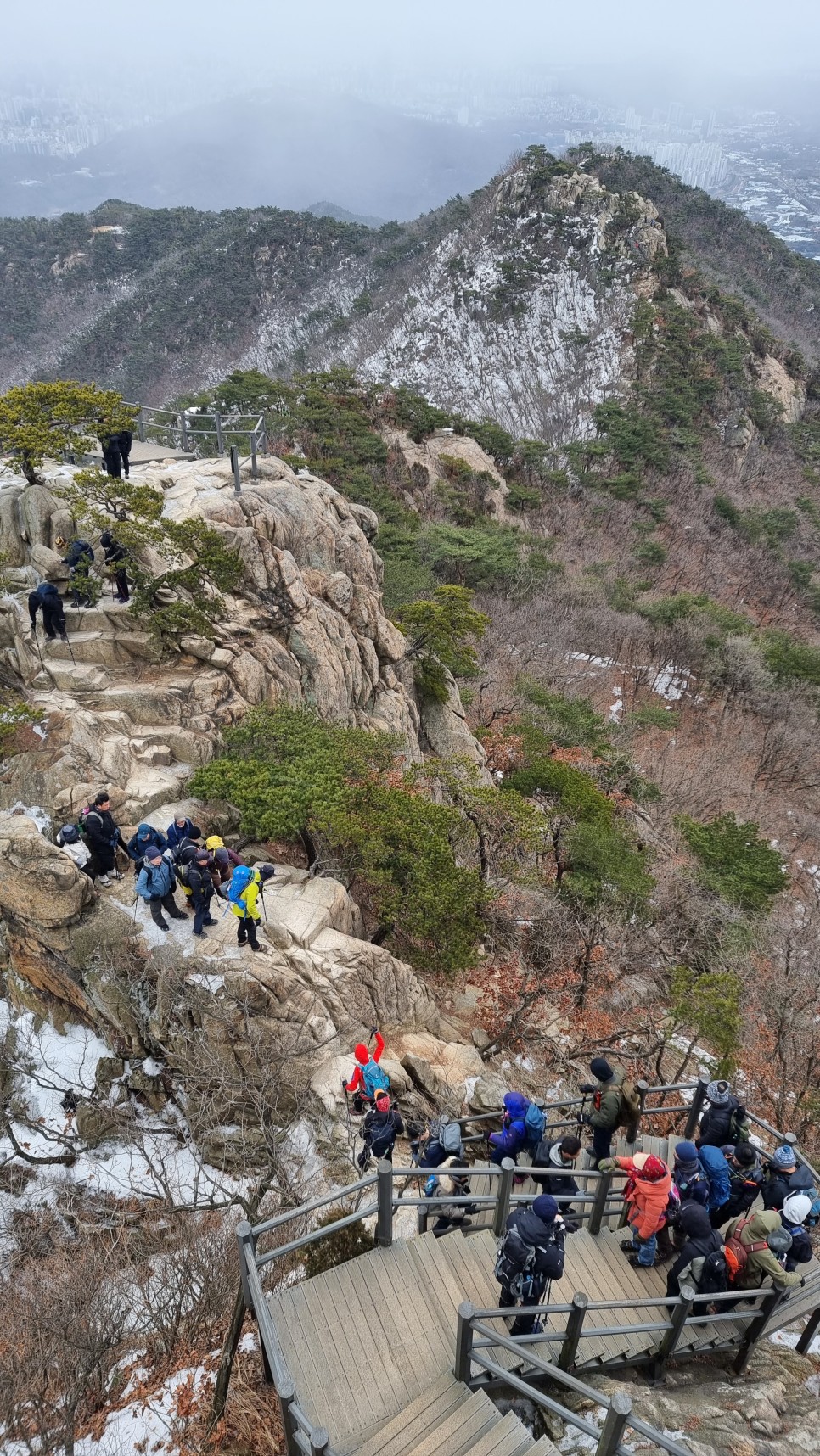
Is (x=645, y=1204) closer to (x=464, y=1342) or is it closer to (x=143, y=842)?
(x=464, y=1342)

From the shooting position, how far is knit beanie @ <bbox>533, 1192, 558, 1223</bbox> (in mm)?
6082

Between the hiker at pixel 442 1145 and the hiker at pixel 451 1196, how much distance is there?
11 centimetres

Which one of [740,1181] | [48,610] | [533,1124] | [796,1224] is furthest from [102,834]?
[796,1224]

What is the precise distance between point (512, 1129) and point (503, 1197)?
798 millimetres

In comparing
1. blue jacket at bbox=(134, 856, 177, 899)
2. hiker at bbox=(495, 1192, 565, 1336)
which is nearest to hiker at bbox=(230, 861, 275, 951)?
blue jacket at bbox=(134, 856, 177, 899)

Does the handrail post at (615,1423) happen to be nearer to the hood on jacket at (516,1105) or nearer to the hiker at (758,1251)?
the hiker at (758,1251)

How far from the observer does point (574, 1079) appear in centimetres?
1436

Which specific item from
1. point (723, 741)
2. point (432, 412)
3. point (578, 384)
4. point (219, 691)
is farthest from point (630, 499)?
point (219, 691)

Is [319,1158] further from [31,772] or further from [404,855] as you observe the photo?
[31,772]

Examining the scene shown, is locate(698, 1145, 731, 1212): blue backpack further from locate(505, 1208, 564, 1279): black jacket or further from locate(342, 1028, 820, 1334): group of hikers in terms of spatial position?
locate(505, 1208, 564, 1279): black jacket

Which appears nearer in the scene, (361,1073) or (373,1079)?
(373,1079)

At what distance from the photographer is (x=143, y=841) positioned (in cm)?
1162

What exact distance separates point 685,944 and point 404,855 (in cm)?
934

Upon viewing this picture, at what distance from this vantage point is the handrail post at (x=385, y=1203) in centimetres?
630
